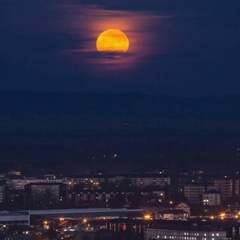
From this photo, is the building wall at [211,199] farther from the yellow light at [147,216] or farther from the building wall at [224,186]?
the yellow light at [147,216]

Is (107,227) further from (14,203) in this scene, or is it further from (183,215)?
(14,203)

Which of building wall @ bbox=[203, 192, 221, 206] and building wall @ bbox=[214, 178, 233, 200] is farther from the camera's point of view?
building wall @ bbox=[214, 178, 233, 200]

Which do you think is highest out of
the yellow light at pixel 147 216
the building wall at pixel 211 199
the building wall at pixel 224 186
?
the building wall at pixel 224 186

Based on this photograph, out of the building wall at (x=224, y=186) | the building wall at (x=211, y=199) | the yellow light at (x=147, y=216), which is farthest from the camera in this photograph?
the building wall at (x=224, y=186)

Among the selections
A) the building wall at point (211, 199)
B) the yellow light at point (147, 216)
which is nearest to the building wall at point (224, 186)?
the building wall at point (211, 199)

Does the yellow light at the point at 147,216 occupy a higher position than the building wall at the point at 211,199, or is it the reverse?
the building wall at the point at 211,199

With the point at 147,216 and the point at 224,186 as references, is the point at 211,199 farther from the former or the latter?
the point at 147,216

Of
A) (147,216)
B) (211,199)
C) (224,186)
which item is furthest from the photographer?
(224,186)

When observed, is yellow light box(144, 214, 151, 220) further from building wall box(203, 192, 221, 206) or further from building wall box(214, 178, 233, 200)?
building wall box(214, 178, 233, 200)

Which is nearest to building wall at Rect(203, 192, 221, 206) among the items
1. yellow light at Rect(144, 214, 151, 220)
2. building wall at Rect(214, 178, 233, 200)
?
building wall at Rect(214, 178, 233, 200)

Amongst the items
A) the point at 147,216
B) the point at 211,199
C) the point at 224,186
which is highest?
the point at 224,186

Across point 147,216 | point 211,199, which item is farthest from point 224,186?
point 147,216
